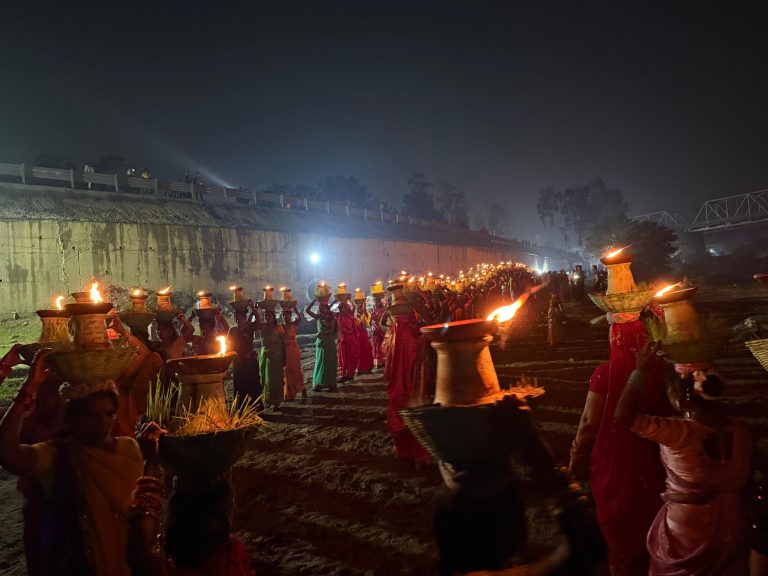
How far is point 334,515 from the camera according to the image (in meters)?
4.89

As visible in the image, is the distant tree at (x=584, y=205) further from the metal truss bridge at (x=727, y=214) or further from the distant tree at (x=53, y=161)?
the distant tree at (x=53, y=161)

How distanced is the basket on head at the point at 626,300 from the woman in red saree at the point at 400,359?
3.27 metres

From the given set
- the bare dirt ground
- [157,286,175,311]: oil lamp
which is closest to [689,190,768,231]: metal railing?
the bare dirt ground

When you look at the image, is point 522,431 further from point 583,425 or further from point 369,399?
point 369,399

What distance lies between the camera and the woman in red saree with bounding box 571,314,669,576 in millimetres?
3123

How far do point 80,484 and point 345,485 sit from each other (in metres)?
3.83

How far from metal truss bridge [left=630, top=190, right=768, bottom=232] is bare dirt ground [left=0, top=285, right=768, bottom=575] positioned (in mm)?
44579

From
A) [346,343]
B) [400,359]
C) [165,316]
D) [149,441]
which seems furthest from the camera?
[346,343]

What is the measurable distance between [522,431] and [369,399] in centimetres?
899

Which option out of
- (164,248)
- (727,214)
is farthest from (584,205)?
(164,248)

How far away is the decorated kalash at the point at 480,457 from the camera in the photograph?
4.85ft

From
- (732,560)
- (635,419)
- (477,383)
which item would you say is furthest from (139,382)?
(732,560)

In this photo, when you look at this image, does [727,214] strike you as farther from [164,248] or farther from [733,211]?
[164,248]

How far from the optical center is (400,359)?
6.62m
